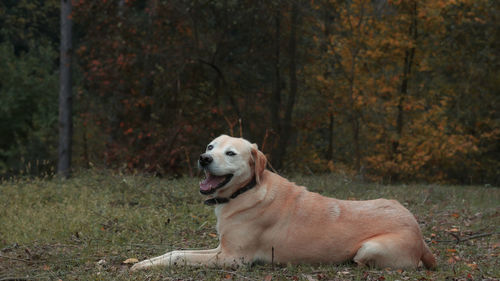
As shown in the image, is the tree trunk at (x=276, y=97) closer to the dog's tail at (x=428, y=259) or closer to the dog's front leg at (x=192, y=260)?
the dog's tail at (x=428, y=259)

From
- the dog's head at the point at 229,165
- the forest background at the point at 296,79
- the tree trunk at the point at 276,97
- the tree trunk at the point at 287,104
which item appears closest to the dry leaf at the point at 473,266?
the dog's head at the point at 229,165

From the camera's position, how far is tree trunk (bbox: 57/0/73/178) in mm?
17359

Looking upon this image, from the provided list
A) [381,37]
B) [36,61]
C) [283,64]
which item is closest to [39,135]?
[36,61]

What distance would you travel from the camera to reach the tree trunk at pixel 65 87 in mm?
17359

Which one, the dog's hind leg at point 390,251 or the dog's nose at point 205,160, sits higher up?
the dog's nose at point 205,160

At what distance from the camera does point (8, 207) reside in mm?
8812

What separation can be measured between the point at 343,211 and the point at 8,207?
5.83 metres

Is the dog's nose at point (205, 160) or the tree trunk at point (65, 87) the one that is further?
the tree trunk at point (65, 87)

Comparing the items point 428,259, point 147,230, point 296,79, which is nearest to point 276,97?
point 296,79

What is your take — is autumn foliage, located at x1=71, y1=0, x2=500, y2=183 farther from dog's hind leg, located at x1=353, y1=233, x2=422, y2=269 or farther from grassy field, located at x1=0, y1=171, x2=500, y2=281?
dog's hind leg, located at x1=353, y1=233, x2=422, y2=269

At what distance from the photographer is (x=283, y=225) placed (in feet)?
18.1

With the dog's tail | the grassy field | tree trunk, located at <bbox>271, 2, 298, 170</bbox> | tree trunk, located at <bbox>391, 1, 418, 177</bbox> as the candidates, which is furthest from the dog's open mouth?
tree trunk, located at <bbox>391, 1, 418, 177</bbox>

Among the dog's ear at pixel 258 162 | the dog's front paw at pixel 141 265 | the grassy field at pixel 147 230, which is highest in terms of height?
the dog's ear at pixel 258 162

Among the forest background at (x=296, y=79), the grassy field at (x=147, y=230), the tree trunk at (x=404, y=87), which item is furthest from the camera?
the tree trunk at (x=404, y=87)
